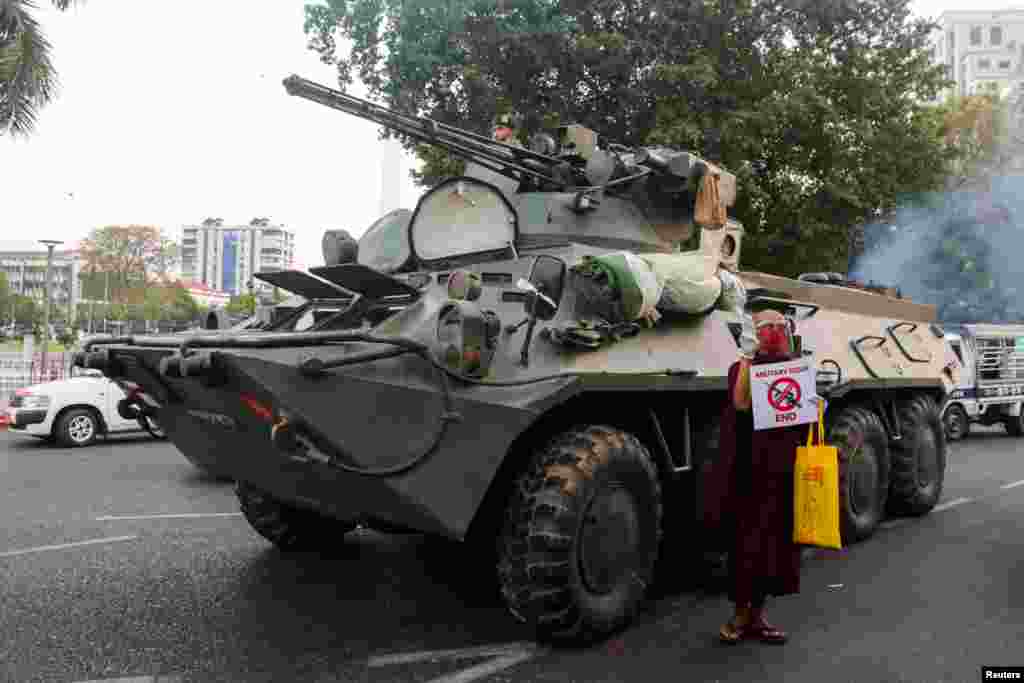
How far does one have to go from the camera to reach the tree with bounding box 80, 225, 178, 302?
196 ft

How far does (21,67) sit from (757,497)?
12.6m

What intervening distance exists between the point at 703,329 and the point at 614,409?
81cm

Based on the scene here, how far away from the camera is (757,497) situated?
432cm

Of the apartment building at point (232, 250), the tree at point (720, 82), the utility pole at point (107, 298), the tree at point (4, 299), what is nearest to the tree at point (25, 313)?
the tree at point (4, 299)

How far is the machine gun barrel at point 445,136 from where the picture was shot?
509cm

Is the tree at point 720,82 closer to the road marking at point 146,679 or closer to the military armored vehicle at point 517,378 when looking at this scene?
the military armored vehicle at point 517,378

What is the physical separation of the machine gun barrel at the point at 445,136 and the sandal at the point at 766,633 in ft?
9.54

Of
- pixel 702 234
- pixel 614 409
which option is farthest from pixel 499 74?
pixel 614 409

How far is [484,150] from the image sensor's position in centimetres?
575

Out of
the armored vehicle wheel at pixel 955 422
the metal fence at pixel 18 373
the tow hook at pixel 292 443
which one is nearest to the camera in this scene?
the tow hook at pixel 292 443

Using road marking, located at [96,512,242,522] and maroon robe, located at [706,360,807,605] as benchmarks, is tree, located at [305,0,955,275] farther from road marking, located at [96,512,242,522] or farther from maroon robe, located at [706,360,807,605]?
maroon robe, located at [706,360,807,605]

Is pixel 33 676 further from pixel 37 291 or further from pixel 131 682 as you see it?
pixel 37 291

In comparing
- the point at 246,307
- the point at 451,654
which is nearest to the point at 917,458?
the point at 451,654

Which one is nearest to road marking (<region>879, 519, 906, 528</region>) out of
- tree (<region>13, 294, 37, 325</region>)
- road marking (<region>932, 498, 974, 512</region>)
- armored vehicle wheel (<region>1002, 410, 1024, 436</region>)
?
road marking (<region>932, 498, 974, 512</region>)
